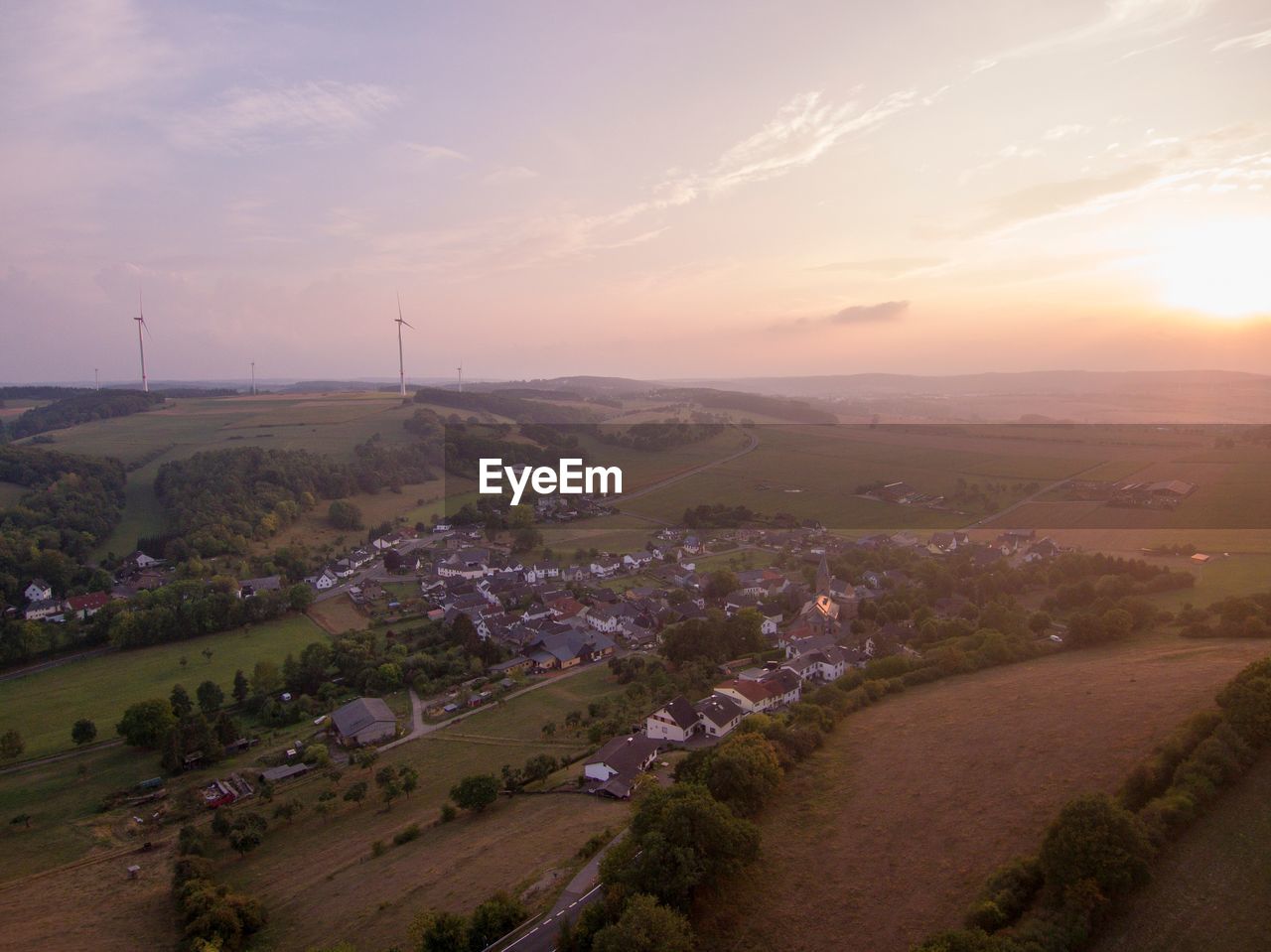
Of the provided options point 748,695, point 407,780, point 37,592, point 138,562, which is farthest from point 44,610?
point 748,695

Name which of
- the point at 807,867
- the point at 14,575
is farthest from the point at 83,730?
the point at 807,867

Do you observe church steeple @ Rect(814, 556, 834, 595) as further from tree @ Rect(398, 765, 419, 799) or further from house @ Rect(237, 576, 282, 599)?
house @ Rect(237, 576, 282, 599)

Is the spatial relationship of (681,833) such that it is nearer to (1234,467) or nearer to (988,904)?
(988,904)

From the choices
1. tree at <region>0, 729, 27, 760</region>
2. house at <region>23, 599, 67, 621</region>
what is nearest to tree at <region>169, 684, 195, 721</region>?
tree at <region>0, 729, 27, 760</region>

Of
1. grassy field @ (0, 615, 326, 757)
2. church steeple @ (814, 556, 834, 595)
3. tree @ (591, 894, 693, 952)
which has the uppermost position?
tree @ (591, 894, 693, 952)

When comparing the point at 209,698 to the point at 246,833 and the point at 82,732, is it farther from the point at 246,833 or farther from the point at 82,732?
the point at 246,833

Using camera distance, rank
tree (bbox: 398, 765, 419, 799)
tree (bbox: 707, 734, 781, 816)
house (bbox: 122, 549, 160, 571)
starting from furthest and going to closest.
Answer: house (bbox: 122, 549, 160, 571), tree (bbox: 398, 765, 419, 799), tree (bbox: 707, 734, 781, 816)
